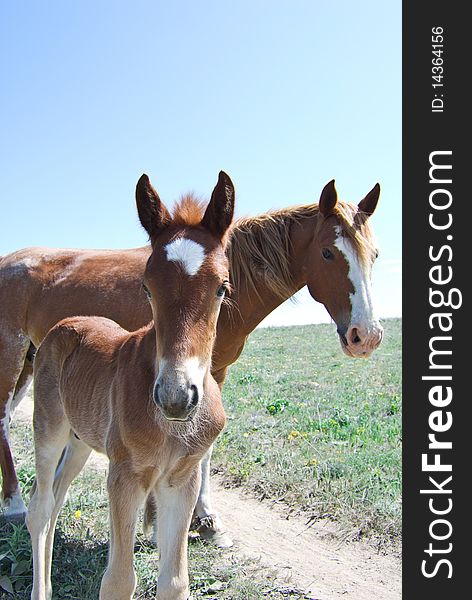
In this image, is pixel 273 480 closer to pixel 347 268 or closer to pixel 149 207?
pixel 347 268

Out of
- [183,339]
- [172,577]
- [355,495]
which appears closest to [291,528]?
[355,495]

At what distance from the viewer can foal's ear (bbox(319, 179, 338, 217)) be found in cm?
458

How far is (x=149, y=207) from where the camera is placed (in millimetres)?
3238

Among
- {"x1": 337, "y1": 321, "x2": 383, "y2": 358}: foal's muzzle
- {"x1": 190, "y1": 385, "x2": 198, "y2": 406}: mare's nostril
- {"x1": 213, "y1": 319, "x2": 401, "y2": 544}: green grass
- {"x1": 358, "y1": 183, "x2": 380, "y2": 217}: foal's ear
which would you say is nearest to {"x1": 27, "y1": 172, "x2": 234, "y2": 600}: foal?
{"x1": 190, "y1": 385, "x2": 198, "y2": 406}: mare's nostril

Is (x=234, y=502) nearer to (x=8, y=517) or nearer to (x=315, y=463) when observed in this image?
(x=315, y=463)

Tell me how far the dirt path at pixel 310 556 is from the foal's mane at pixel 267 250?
2.12 meters

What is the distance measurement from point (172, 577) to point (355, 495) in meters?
2.71

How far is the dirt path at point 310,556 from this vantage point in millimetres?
4125

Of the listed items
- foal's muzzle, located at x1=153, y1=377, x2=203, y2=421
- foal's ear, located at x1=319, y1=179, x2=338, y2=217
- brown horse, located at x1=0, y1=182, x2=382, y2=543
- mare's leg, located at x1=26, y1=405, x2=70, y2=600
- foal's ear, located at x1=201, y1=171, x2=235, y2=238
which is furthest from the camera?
foal's ear, located at x1=319, y1=179, x2=338, y2=217

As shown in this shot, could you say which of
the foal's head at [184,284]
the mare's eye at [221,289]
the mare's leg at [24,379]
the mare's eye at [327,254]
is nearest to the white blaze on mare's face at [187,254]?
the foal's head at [184,284]

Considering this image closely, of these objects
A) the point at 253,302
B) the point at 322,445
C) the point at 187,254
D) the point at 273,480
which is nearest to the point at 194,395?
the point at 187,254

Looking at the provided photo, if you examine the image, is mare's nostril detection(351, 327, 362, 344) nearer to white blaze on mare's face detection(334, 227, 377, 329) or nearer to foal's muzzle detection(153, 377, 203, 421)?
white blaze on mare's face detection(334, 227, 377, 329)

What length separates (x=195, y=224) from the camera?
10.5 ft

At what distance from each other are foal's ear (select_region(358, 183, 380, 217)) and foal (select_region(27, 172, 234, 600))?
1961 mm
